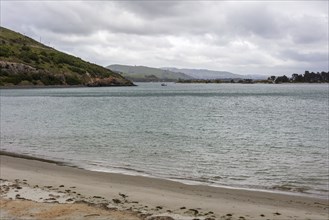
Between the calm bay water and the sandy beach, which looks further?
the calm bay water

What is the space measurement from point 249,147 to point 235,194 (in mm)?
16650

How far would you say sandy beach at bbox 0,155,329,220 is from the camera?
40.5ft

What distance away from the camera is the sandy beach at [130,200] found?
12352 mm

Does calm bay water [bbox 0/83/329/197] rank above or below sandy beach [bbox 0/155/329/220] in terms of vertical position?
below

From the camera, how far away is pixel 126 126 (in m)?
49.9

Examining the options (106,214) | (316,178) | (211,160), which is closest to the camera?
(106,214)

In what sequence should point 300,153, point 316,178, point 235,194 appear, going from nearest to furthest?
point 235,194
point 316,178
point 300,153

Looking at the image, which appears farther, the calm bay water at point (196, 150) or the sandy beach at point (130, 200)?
the calm bay water at point (196, 150)

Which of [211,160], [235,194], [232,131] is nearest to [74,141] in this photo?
[211,160]

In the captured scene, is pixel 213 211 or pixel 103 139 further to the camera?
pixel 103 139

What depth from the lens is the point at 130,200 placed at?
48.5 feet

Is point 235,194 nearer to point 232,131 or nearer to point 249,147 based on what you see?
point 249,147

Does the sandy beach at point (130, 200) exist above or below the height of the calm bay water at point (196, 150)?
above

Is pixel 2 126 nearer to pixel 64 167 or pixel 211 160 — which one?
pixel 64 167
